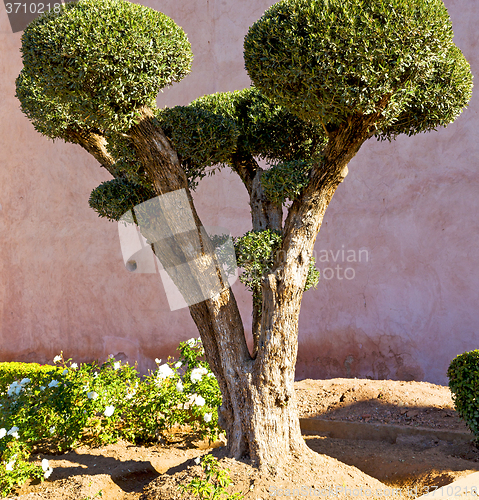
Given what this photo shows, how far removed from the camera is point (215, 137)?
3.38 m

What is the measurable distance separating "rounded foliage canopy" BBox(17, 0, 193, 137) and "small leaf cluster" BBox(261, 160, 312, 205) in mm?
1017

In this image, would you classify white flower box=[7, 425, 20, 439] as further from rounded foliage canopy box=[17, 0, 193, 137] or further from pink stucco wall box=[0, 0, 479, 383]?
pink stucco wall box=[0, 0, 479, 383]

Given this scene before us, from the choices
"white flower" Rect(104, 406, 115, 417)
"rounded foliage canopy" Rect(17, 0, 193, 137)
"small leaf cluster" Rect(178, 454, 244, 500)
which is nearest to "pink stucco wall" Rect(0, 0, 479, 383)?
"white flower" Rect(104, 406, 115, 417)

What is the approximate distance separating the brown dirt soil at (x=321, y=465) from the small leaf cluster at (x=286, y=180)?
76.4 inches

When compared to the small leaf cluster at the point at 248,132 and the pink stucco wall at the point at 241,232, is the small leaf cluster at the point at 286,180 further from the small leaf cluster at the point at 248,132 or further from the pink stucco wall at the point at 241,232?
the pink stucco wall at the point at 241,232

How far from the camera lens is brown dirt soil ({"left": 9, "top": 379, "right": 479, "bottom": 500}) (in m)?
3.04

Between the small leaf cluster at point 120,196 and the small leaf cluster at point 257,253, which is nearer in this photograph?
the small leaf cluster at point 257,253

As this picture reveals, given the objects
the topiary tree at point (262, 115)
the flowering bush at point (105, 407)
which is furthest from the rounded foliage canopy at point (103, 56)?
the flowering bush at point (105, 407)

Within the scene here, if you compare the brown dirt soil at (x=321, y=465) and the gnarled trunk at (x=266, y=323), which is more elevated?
the gnarled trunk at (x=266, y=323)

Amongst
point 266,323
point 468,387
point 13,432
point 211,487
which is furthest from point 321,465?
point 13,432

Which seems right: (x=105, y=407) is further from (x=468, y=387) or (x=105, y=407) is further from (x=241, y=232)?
(x=241, y=232)

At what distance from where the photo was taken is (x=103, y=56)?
106 inches

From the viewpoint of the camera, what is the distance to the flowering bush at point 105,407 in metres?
3.82

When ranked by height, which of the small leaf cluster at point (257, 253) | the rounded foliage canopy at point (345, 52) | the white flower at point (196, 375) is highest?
the rounded foliage canopy at point (345, 52)
